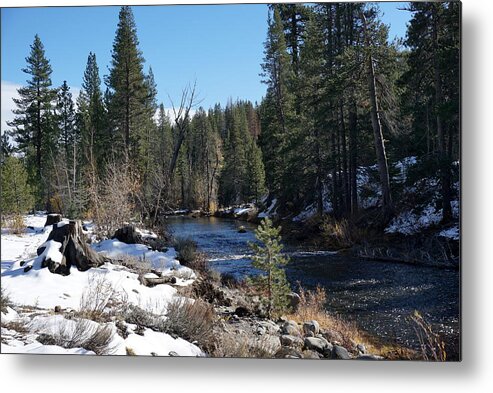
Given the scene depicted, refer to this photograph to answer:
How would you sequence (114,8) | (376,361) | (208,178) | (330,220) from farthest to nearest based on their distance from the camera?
1. (208,178)
2. (330,220)
3. (114,8)
4. (376,361)

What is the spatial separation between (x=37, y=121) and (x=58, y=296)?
202cm

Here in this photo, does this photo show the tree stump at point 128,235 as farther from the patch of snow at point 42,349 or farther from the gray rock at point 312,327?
the gray rock at point 312,327

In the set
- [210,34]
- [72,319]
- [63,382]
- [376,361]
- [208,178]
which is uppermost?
[210,34]

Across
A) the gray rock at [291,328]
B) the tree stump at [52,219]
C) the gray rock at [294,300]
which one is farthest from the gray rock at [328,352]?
the tree stump at [52,219]

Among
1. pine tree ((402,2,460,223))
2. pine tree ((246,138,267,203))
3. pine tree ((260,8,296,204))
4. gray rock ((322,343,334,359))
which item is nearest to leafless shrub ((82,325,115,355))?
gray rock ((322,343,334,359))

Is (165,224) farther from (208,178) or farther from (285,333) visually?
(285,333)

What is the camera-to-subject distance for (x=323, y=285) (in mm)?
5387

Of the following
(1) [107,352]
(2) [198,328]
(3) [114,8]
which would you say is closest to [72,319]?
(1) [107,352]

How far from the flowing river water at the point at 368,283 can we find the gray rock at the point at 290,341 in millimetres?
637

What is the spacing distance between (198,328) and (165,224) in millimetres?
2833

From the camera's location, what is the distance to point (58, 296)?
438 centimetres

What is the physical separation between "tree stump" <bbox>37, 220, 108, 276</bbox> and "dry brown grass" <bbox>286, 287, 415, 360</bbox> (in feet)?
7.38

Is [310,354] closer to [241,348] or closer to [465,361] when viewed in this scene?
[241,348]

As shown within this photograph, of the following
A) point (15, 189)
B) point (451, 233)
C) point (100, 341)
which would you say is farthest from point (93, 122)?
point (451, 233)
